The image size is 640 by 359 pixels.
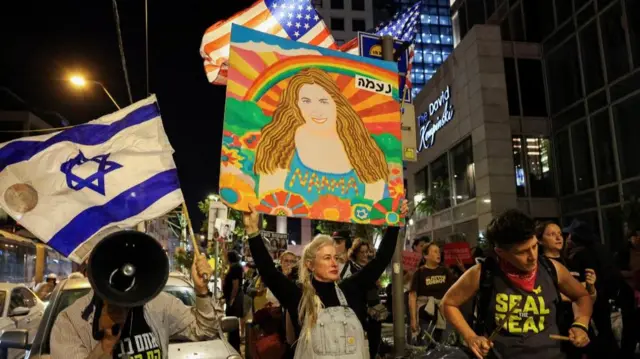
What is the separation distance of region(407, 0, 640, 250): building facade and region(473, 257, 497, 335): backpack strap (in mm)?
17971

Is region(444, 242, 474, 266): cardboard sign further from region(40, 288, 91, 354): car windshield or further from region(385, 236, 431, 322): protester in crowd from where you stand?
region(40, 288, 91, 354): car windshield

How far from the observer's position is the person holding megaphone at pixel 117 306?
8.20 feet

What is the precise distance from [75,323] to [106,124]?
1.95 m

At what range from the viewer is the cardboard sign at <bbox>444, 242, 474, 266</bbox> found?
9.22m

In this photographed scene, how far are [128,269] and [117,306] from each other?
0.62ft

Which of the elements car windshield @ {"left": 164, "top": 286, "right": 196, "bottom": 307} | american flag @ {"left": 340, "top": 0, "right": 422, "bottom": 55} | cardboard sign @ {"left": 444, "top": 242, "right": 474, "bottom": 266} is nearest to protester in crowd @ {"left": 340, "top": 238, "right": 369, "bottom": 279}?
car windshield @ {"left": 164, "top": 286, "right": 196, "bottom": 307}

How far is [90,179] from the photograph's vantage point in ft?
13.5

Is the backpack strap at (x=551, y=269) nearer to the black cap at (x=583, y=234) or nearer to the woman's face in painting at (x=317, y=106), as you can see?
the woman's face in painting at (x=317, y=106)

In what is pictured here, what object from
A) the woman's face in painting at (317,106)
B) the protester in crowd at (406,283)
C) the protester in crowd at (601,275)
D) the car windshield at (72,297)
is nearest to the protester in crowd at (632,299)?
the protester in crowd at (601,275)

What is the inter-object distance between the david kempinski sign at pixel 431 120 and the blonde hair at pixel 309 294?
2614 cm

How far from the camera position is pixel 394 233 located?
13.5 feet

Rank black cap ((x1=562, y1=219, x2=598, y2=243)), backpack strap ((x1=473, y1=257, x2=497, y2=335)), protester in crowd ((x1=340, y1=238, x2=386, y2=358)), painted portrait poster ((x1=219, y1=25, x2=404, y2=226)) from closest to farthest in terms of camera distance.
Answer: backpack strap ((x1=473, y1=257, x2=497, y2=335)) < painted portrait poster ((x1=219, y1=25, x2=404, y2=226)) < black cap ((x1=562, y1=219, x2=598, y2=243)) < protester in crowd ((x1=340, y1=238, x2=386, y2=358))

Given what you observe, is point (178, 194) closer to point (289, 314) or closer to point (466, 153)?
point (289, 314)

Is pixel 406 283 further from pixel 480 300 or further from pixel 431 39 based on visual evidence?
pixel 431 39
